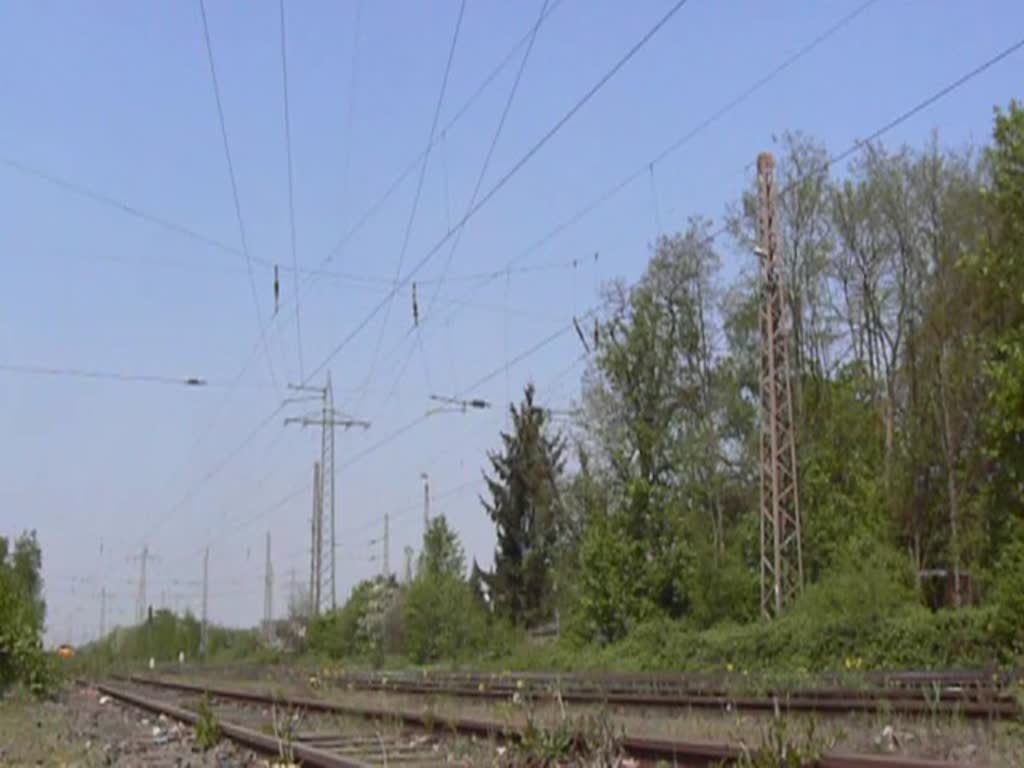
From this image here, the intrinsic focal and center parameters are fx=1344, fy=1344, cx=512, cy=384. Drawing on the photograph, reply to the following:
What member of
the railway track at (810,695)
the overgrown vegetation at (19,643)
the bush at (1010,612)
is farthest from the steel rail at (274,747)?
the bush at (1010,612)

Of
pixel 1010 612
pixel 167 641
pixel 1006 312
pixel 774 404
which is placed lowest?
pixel 167 641

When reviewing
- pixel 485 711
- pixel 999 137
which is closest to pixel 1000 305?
pixel 999 137

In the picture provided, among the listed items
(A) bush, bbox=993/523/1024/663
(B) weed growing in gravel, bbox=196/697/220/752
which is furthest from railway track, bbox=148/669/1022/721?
(A) bush, bbox=993/523/1024/663

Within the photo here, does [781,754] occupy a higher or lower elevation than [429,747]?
higher

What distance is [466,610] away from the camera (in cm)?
6262

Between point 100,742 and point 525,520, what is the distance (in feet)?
174

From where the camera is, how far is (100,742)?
20.0 m

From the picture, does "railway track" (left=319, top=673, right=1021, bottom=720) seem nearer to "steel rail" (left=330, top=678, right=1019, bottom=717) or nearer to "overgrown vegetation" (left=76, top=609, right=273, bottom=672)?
"steel rail" (left=330, top=678, right=1019, bottom=717)

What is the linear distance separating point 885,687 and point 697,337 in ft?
114

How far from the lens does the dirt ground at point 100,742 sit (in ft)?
52.4

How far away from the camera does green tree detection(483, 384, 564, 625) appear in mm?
72188

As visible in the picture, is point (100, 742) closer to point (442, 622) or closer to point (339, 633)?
point (442, 622)

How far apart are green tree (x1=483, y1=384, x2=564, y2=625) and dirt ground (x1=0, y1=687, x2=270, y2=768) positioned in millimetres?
42123

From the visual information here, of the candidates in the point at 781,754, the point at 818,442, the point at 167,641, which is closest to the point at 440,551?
the point at 818,442
